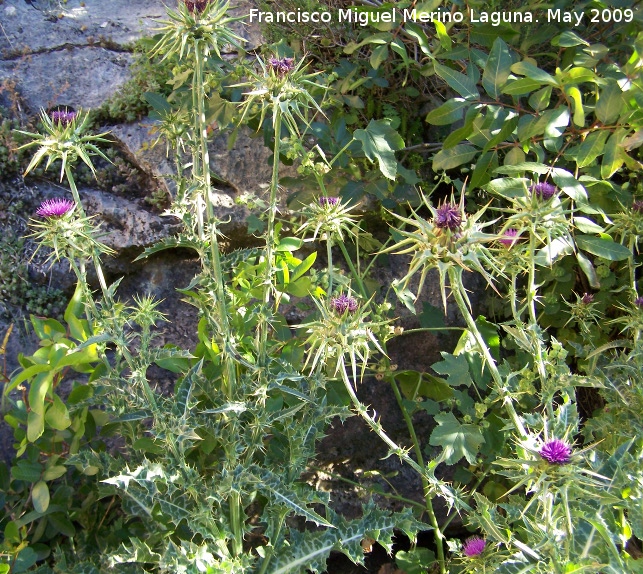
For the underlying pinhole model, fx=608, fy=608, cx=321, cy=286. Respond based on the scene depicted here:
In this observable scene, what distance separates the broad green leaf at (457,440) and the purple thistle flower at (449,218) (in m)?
0.86

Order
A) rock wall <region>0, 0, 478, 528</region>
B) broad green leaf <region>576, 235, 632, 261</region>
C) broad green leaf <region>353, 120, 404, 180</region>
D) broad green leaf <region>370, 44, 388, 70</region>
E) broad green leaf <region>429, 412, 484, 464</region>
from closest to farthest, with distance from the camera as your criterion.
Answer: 1. broad green leaf <region>429, 412, 484, 464</region>
2. broad green leaf <region>576, 235, 632, 261</region>
3. broad green leaf <region>353, 120, 404, 180</region>
4. broad green leaf <region>370, 44, 388, 70</region>
5. rock wall <region>0, 0, 478, 528</region>

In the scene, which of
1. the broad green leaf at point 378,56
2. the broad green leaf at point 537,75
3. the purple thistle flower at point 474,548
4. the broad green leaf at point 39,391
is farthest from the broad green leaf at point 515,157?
the broad green leaf at point 39,391

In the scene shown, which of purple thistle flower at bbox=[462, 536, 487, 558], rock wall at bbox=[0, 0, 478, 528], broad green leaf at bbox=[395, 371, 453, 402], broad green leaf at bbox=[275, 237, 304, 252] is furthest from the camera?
rock wall at bbox=[0, 0, 478, 528]

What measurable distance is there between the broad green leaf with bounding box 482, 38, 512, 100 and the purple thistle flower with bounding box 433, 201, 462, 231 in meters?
1.04

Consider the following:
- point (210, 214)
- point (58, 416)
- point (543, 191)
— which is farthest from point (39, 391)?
point (543, 191)

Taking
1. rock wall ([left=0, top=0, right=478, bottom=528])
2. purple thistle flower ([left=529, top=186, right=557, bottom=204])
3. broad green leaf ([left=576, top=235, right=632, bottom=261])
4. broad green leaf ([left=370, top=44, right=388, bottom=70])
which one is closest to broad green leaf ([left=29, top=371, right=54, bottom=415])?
rock wall ([left=0, top=0, right=478, bottom=528])

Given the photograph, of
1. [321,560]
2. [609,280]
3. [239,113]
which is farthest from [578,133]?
[321,560]

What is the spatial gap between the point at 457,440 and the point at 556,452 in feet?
2.13

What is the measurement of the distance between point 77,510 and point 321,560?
3.25 feet

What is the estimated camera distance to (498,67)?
7.61 ft

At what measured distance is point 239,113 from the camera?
2.60 m

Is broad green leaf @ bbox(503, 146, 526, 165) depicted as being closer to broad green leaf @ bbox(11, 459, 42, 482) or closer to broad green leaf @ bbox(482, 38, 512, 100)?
broad green leaf @ bbox(482, 38, 512, 100)

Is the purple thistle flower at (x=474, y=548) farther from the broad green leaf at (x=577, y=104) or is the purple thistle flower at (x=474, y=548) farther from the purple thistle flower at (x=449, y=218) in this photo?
the broad green leaf at (x=577, y=104)

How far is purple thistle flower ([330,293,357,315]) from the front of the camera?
1.75 m
